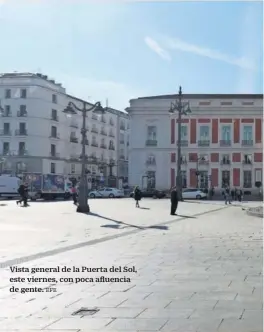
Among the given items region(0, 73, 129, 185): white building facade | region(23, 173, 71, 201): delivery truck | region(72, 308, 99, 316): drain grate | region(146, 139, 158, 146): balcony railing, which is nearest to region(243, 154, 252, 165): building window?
region(146, 139, 158, 146): balcony railing

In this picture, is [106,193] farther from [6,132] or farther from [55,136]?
[6,132]

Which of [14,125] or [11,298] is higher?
[14,125]

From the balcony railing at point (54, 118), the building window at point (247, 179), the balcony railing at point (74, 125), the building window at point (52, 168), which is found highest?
the balcony railing at point (54, 118)

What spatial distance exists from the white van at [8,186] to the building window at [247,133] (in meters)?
31.2

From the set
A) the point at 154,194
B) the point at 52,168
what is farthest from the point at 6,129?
the point at 154,194

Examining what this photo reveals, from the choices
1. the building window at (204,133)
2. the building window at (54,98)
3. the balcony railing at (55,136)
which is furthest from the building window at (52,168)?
the building window at (204,133)

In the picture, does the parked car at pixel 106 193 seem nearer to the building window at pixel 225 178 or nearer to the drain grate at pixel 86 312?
the building window at pixel 225 178

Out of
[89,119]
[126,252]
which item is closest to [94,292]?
[126,252]

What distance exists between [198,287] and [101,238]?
7.22 metres

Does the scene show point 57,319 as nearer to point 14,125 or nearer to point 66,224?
point 66,224

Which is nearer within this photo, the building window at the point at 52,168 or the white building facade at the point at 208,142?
the white building facade at the point at 208,142

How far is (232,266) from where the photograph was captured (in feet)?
33.0

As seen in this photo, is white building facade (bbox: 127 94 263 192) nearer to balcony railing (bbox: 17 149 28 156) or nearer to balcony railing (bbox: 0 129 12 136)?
balcony railing (bbox: 17 149 28 156)

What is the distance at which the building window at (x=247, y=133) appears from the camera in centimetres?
7244
